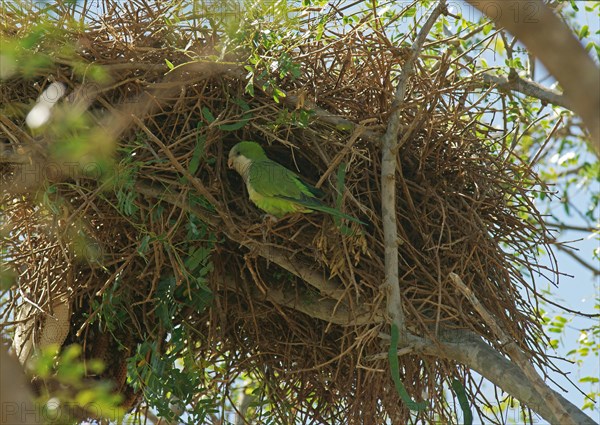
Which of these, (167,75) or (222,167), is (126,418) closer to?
(222,167)

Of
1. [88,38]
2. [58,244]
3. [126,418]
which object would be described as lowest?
[126,418]

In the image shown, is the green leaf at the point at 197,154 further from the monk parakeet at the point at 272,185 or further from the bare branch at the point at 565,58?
the bare branch at the point at 565,58

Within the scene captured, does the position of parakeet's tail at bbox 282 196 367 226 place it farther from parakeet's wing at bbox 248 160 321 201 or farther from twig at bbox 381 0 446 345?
twig at bbox 381 0 446 345

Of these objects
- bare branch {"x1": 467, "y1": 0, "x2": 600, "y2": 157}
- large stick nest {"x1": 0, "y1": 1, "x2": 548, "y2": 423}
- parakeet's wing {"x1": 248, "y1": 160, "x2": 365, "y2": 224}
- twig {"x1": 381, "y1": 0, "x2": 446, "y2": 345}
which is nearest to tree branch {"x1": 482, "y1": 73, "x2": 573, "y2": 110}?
large stick nest {"x1": 0, "y1": 1, "x2": 548, "y2": 423}

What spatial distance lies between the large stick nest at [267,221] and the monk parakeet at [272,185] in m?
0.08

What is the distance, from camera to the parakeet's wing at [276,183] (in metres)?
3.39

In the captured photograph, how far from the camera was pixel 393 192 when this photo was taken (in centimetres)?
344

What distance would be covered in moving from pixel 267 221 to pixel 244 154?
0.34m

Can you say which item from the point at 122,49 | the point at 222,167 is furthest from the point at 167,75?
the point at 222,167

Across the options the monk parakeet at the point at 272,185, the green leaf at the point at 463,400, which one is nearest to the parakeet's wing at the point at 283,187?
the monk parakeet at the point at 272,185

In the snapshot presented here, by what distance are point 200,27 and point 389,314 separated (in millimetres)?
1641

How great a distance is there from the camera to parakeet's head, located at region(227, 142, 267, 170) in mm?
3535

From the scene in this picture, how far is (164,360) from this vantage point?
3553mm

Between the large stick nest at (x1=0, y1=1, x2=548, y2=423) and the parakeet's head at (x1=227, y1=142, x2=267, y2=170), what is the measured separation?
10 centimetres
